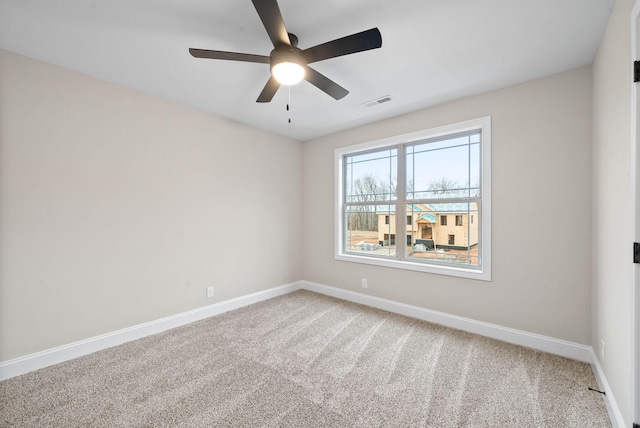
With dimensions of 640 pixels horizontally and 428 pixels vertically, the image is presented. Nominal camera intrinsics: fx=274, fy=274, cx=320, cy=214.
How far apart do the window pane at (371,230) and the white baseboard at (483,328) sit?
0.67 metres

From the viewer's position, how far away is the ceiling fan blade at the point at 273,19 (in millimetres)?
1388

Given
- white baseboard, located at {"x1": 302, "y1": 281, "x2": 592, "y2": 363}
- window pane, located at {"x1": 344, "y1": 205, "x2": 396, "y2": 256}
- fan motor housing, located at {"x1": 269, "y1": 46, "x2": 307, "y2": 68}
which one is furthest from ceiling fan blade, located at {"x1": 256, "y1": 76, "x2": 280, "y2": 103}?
white baseboard, located at {"x1": 302, "y1": 281, "x2": 592, "y2": 363}

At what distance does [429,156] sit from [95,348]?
4117 mm

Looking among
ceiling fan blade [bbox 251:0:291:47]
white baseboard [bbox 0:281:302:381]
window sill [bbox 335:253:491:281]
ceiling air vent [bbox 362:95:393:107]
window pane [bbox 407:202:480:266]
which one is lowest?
white baseboard [bbox 0:281:302:381]

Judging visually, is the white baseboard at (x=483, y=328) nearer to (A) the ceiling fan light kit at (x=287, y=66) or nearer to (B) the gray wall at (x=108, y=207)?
A: (B) the gray wall at (x=108, y=207)

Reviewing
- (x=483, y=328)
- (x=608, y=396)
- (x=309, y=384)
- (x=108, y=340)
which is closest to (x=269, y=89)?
(x=309, y=384)

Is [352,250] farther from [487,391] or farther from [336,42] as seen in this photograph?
[336,42]

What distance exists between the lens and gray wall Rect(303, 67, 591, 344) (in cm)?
240

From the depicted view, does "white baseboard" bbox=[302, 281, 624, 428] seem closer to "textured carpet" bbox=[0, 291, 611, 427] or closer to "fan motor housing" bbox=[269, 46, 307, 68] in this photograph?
"textured carpet" bbox=[0, 291, 611, 427]

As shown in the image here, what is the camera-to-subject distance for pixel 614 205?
1768 millimetres

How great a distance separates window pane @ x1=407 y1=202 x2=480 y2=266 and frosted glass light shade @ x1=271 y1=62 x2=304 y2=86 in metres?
2.33

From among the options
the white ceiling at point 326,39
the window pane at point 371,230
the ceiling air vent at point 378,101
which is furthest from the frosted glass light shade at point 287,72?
the window pane at point 371,230

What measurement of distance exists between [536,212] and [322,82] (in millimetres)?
2328

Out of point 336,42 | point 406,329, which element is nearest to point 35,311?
point 336,42
